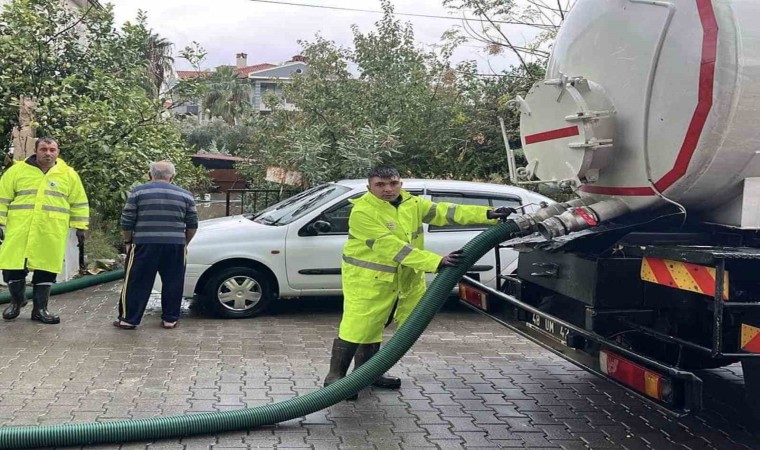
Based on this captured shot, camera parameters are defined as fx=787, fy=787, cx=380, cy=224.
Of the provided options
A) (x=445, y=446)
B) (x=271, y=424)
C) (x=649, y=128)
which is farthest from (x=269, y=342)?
(x=649, y=128)

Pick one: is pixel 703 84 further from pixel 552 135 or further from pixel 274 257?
pixel 274 257

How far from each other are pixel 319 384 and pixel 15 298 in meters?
3.57

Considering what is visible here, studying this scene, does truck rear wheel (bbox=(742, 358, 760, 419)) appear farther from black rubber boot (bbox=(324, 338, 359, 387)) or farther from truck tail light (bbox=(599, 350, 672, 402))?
black rubber boot (bbox=(324, 338, 359, 387))

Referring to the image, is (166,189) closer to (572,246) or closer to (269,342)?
(269,342)

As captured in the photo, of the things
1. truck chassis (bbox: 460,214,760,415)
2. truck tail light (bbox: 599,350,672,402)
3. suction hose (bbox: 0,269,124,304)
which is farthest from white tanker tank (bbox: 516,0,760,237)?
suction hose (bbox: 0,269,124,304)

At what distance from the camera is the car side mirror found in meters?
7.92

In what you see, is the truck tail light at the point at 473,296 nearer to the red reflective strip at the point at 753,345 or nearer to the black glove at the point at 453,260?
the black glove at the point at 453,260

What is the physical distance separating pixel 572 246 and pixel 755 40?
4.80ft

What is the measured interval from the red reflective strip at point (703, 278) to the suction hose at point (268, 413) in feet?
3.96

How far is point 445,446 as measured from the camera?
4.42 metres

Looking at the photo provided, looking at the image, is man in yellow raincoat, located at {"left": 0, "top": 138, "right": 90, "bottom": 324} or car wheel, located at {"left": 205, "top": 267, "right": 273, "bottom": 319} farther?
car wheel, located at {"left": 205, "top": 267, "right": 273, "bottom": 319}

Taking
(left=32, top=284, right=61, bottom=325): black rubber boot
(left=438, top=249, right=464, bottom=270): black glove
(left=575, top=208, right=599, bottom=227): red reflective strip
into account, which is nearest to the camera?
(left=575, top=208, right=599, bottom=227): red reflective strip

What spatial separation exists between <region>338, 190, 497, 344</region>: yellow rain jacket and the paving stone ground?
0.57 meters

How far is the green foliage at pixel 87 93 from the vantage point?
31.6ft
